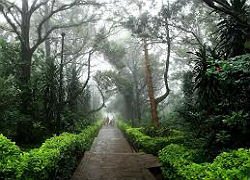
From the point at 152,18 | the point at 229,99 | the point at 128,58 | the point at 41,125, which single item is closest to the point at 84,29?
the point at 128,58

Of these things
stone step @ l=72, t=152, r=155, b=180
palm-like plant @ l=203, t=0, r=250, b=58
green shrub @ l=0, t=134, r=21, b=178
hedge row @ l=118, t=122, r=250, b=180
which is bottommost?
stone step @ l=72, t=152, r=155, b=180

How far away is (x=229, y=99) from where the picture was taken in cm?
785

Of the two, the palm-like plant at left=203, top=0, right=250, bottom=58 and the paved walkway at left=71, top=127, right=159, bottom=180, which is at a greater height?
the palm-like plant at left=203, top=0, right=250, bottom=58

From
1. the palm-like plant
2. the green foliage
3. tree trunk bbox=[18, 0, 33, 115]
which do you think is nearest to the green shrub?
the palm-like plant

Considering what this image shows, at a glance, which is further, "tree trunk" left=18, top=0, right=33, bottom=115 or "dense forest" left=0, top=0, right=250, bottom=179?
"tree trunk" left=18, top=0, right=33, bottom=115

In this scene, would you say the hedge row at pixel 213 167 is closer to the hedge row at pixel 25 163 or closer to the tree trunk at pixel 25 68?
the hedge row at pixel 25 163

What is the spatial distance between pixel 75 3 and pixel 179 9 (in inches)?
238

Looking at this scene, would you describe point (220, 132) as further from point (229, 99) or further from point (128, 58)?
point (128, 58)

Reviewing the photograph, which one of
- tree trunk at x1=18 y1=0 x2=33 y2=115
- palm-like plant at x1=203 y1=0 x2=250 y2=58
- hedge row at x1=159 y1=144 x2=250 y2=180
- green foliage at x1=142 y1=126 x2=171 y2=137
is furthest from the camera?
green foliage at x1=142 y1=126 x2=171 y2=137

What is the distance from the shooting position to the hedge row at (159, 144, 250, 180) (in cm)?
404

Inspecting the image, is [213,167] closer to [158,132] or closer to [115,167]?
[115,167]

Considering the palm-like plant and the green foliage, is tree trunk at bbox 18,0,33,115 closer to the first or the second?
the green foliage

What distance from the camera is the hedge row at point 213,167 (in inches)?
159

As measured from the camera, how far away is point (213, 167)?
188 inches
